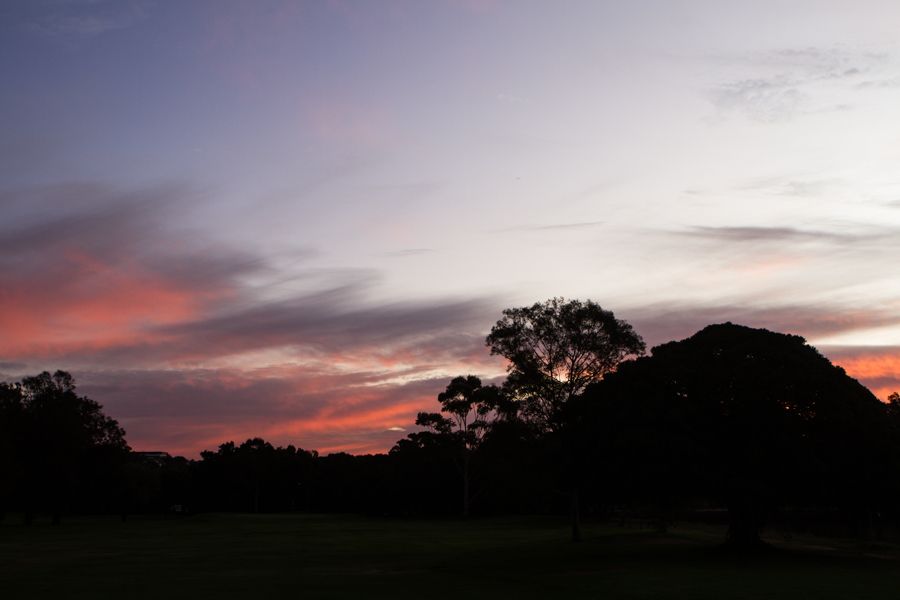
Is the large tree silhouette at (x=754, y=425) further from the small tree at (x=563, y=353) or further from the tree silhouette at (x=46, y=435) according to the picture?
the tree silhouette at (x=46, y=435)

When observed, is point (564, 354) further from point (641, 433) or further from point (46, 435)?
point (46, 435)

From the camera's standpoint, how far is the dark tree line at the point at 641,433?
44.8 metres

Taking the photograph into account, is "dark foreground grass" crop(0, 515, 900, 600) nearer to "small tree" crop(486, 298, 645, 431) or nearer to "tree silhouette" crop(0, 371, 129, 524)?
"small tree" crop(486, 298, 645, 431)

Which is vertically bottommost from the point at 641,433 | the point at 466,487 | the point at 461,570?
the point at 461,570

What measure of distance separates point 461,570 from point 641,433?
12.9m

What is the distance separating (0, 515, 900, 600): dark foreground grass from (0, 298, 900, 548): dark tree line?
3.46 metres

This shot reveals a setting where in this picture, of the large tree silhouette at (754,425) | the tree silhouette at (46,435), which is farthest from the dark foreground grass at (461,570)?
the tree silhouette at (46,435)

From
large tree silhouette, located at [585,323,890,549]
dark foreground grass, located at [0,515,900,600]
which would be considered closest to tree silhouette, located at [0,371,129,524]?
dark foreground grass, located at [0,515,900,600]

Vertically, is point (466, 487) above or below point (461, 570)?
above

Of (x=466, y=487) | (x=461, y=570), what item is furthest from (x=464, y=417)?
(x=461, y=570)

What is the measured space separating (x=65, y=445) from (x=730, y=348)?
97.7 metres

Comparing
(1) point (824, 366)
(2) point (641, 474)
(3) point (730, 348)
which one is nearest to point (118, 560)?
(2) point (641, 474)

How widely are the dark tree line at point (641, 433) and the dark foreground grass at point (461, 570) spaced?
3.46 m

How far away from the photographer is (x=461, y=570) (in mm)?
40438
